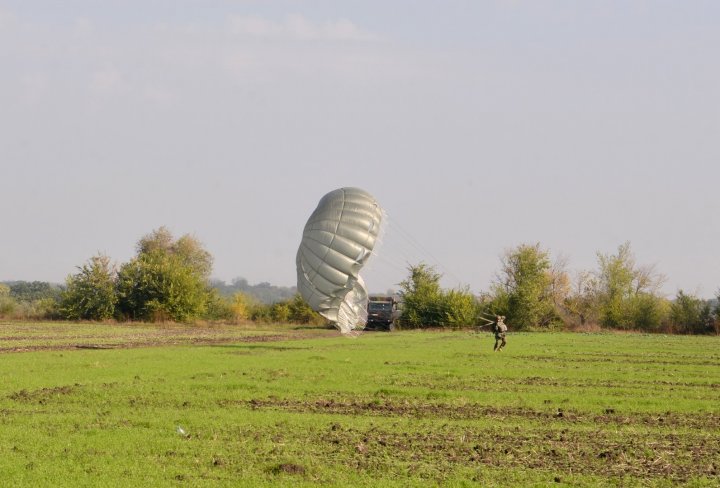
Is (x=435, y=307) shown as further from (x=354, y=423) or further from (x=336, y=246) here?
(x=354, y=423)

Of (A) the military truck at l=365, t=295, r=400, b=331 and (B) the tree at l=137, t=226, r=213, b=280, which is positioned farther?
(B) the tree at l=137, t=226, r=213, b=280

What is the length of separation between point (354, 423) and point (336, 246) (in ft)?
69.9

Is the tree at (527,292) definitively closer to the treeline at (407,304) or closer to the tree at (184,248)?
the treeline at (407,304)

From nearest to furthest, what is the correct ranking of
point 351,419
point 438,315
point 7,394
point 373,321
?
point 351,419 < point 7,394 < point 373,321 < point 438,315

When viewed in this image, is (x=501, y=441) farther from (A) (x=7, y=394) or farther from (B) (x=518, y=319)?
(B) (x=518, y=319)

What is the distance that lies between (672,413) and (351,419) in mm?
6590

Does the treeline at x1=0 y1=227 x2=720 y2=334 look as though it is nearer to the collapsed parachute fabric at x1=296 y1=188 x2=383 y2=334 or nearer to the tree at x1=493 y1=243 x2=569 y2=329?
the tree at x1=493 y1=243 x2=569 y2=329

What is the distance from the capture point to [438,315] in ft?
260

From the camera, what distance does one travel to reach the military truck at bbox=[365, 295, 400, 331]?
73.9 m

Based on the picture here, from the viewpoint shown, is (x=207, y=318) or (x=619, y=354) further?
(x=207, y=318)

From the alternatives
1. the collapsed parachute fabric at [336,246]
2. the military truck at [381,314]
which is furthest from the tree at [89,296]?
the collapsed parachute fabric at [336,246]

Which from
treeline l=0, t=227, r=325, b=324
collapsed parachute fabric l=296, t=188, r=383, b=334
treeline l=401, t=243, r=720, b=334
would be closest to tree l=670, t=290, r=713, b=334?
treeline l=401, t=243, r=720, b=334

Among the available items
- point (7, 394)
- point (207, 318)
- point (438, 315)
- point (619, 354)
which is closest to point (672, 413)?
point (7, 394)

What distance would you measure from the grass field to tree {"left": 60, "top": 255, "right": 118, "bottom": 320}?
44632mm
